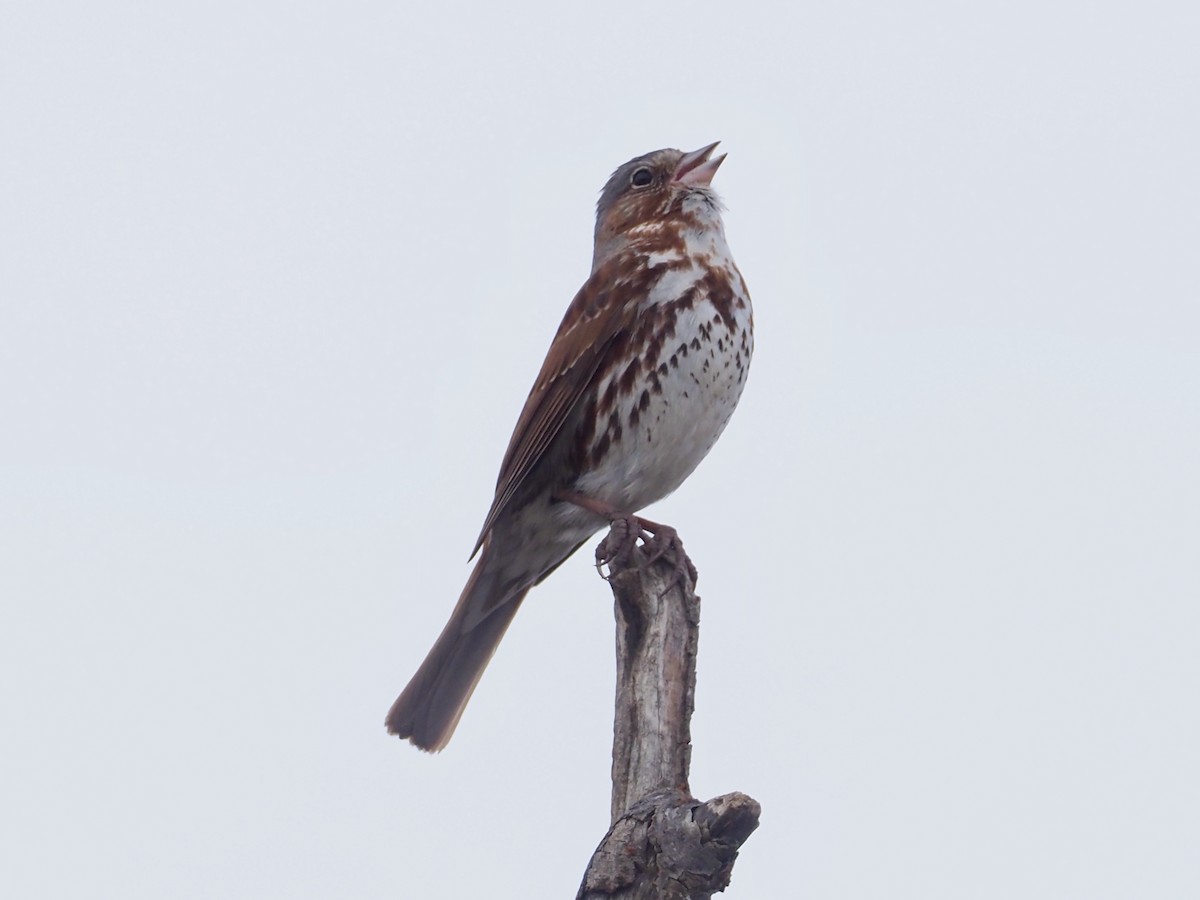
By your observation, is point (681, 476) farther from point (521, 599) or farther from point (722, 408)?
point (521, 599)

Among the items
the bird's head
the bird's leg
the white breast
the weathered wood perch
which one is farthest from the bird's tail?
the weathered wood perch

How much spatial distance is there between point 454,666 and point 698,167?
266 centimetres

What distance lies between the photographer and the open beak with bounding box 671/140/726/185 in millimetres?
8328

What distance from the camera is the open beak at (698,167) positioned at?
8.33 metres

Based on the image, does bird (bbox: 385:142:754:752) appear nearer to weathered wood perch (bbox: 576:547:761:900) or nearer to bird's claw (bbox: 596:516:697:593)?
bird's claw (bbox: 596:516:697:593)

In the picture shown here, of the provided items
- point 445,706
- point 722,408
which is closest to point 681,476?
point 722,408

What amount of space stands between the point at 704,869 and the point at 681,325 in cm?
294

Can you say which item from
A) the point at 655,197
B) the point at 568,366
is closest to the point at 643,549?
the point at 568,366

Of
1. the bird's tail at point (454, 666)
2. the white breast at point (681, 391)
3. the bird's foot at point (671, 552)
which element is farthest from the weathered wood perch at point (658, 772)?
the bird's tail at point (454, 666)

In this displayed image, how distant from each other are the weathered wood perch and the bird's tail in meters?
1.90

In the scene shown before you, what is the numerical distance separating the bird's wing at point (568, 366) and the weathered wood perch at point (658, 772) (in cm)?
141

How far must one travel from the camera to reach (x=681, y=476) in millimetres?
7777

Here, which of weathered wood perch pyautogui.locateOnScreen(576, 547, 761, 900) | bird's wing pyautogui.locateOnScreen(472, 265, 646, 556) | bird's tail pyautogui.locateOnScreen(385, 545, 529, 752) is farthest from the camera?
bird's tail pyautogui.locateOnScreen(385, 545, 529, 752)

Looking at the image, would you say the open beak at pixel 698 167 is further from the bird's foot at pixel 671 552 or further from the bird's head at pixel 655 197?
the bird's foot at pixel 671 552
